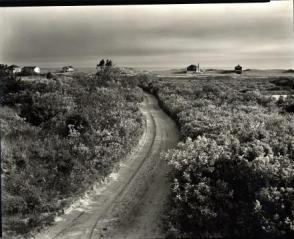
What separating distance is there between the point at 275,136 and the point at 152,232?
5.87 metres

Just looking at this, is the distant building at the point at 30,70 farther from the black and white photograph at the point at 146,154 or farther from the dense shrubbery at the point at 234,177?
the dense shrubbery at the point at 234,177

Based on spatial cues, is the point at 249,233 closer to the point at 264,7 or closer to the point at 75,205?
the point at 75,205

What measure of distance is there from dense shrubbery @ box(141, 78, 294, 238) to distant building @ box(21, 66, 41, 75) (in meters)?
4.84

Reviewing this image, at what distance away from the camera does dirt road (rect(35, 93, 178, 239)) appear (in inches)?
493

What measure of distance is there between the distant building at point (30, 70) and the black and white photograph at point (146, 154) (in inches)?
3.1

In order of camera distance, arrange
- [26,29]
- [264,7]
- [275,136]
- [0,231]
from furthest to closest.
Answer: [275,136] → [26,29] → [264,7] → [0,231]

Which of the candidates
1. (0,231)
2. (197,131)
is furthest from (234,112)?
(0,231)

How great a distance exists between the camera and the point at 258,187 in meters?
12.9

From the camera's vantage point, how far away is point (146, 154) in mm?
17844

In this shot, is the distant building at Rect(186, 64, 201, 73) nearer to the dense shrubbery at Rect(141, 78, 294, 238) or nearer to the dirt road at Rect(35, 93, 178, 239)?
the dense shrubbery at Rect(141, 78, 294, 238)

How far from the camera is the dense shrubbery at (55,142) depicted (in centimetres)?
1363

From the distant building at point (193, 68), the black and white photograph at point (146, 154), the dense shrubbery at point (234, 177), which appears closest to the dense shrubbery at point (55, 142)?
the black and white photograph at point (146, 154)

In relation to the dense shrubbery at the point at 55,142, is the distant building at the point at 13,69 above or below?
above

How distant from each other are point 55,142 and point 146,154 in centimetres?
341
